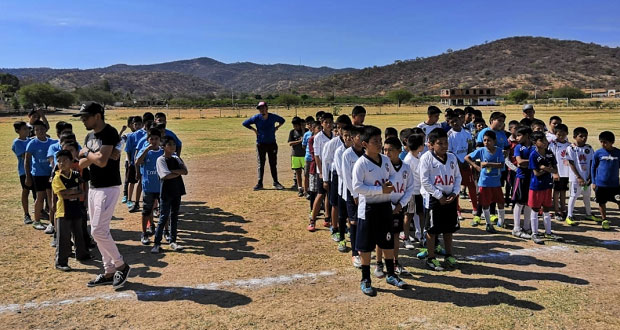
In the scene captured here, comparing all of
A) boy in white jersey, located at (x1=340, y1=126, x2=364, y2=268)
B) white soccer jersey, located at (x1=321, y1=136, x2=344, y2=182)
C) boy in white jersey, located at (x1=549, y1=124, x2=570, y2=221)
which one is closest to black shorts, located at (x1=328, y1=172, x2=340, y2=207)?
white soccer jersey, located at (x1=321, y1=136, x2=344, y2=182)

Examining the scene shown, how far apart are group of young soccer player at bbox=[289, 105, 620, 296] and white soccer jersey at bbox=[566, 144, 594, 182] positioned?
0.02 m

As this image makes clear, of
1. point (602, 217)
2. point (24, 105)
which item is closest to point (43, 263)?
point (602, 217)

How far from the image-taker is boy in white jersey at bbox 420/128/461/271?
18.3ft

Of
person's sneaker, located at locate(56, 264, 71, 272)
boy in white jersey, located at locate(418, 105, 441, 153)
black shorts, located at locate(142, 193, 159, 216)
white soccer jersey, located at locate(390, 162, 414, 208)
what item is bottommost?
person's sneaker, located at locate(56, 264, 71, 272)

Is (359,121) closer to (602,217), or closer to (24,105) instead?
(602,217)

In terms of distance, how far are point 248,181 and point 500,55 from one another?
167895 mm

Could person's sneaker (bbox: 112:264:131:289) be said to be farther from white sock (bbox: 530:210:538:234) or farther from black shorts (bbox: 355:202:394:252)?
white sock (bbox: 530:210:538:234)

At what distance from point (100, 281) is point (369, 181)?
11.4 feet

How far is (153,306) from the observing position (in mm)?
4730

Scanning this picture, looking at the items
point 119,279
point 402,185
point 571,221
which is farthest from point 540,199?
point 119,279

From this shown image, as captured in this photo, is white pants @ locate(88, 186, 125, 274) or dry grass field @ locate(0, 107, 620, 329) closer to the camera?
dry grass field @ locate(0, 107, 620, 329)

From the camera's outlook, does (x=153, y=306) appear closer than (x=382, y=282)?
Yes

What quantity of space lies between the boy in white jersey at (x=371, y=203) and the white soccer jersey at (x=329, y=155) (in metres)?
1.73

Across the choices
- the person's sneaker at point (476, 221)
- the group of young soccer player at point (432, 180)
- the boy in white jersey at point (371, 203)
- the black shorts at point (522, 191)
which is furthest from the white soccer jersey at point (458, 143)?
the boy in white jersey at point (371, 203)
